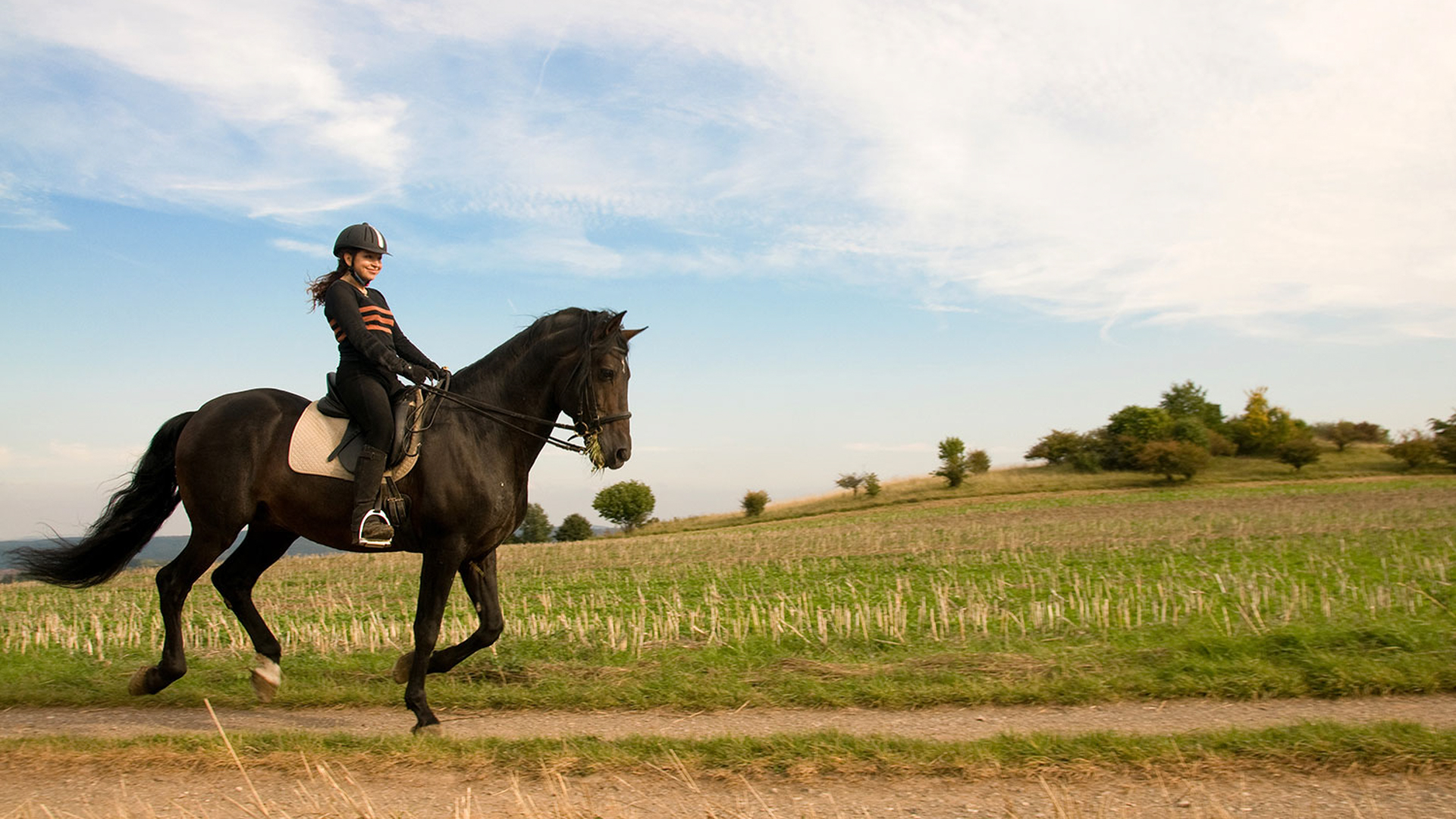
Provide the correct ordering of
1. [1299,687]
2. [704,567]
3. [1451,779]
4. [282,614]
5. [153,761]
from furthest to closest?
Answer: [704,567]
[282,614]
[1299,687]
[153,761]
[1451,779]

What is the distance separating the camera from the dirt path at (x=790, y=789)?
4.48 m

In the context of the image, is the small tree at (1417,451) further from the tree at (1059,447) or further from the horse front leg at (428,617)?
the horse front leg at (428,617)

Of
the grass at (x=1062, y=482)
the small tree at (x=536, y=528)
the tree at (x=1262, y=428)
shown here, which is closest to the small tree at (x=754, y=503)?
the grass at (x=1062, y=482)

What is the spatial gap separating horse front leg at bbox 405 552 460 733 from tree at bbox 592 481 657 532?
64872mm

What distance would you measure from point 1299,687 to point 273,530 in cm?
857

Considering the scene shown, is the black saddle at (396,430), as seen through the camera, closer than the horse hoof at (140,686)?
Yes

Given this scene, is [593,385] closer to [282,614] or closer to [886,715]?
[886,715]

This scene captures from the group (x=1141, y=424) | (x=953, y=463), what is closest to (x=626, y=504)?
(x=953, y=463)

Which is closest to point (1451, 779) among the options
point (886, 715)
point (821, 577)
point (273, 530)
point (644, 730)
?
point (886, 715)

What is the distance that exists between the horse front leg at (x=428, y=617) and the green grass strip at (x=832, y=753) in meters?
0.66

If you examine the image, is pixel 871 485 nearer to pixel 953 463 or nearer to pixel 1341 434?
pixel 953 463

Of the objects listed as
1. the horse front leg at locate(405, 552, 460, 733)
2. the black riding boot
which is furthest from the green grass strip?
the black riding boot

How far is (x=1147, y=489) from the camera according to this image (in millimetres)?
58062

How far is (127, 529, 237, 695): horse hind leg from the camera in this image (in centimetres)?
730
